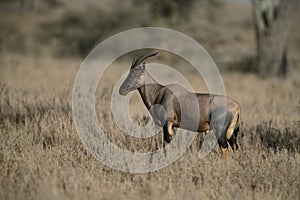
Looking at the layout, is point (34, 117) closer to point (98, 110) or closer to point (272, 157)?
point (98, 110)

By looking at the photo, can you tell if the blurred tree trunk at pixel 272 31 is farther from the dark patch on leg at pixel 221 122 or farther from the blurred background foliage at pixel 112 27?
the dark patch on leg at pixel 221 122

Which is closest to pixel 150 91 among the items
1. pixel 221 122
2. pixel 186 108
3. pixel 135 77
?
pixel 135 77

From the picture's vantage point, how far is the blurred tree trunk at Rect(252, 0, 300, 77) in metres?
19.0

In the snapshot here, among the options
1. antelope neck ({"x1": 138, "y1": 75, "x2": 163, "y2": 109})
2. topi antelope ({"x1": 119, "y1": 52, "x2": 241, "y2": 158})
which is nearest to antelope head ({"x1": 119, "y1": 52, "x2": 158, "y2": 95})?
topi antelope ({"x1": 119, "y1": 52, "x2": 241, "y2": 158})

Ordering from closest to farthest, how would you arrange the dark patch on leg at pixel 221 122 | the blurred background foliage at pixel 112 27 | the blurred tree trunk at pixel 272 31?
the dark patch on leg at pixel 221 122
the blurred tree trunk at pixel 272 31
the blurred background foliage at pixel 112 27

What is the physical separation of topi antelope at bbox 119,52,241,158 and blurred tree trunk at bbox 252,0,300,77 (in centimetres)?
1231

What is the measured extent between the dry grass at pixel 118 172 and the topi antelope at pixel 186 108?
0.38m

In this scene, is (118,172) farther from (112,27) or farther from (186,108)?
(112,27)

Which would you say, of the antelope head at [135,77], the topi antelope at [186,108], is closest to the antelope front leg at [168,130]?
the topi antelope at [186,108]

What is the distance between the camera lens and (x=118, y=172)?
21.0 ft

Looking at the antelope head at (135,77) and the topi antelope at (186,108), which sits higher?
the antelope head at (135,77)

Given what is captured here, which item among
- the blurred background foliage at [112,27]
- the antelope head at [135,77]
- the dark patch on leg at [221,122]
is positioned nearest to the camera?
the dark patch on leg at [221,122]

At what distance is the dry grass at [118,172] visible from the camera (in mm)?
5617

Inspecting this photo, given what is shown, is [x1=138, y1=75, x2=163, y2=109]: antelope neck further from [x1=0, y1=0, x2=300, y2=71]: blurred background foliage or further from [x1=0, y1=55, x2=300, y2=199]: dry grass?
→ [x1=0, y1=0, x2=300, y2=71]: blurred background foliage
